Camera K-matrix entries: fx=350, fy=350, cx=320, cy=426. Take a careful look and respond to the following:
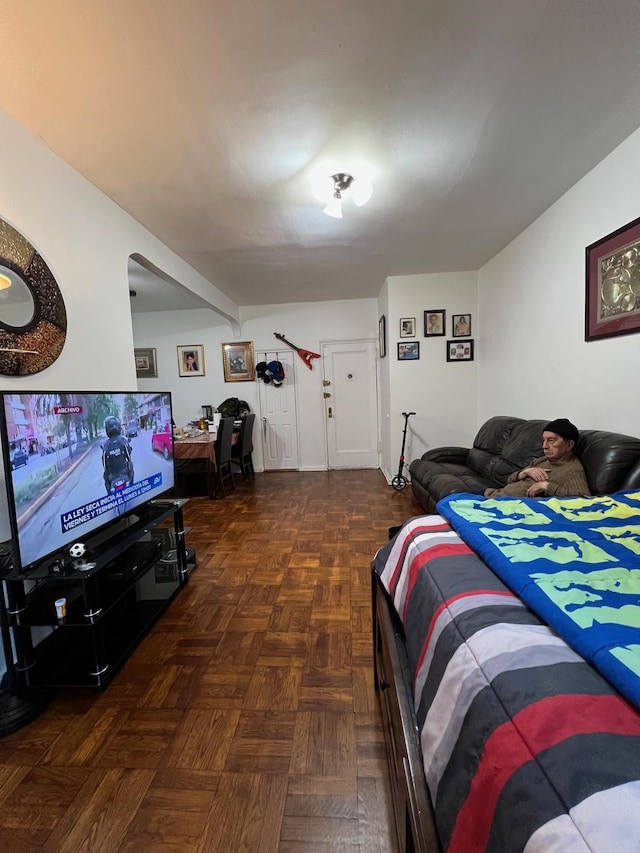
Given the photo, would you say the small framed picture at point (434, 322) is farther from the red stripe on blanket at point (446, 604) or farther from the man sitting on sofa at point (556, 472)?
the red stripe on blanket at point (446, 604)

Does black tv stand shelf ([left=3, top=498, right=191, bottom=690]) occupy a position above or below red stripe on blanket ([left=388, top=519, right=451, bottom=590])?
below

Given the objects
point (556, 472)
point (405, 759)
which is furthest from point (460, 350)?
point (405, 759)

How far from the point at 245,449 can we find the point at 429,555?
13.6 feet

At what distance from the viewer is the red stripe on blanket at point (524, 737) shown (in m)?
0.48

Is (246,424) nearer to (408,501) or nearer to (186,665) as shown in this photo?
(408,501)

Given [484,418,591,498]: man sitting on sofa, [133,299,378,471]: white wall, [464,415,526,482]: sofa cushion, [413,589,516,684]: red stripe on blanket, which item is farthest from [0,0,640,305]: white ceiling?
[133,299,378,471]: white wall

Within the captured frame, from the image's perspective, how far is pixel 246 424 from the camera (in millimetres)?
4867

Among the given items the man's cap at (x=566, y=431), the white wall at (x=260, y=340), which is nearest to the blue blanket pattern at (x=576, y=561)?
the man's cap at (x=566, y=431)

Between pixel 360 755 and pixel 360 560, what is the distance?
1.31m

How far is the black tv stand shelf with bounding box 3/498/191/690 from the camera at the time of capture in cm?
140

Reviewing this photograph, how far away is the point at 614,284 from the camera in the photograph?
2057mm

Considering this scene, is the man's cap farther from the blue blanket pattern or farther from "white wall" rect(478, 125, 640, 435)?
the blue blanket pattern

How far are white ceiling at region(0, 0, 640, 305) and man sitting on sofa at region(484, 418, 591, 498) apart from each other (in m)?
1.56

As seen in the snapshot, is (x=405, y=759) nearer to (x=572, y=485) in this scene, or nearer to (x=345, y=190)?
(x=572, y=485)
